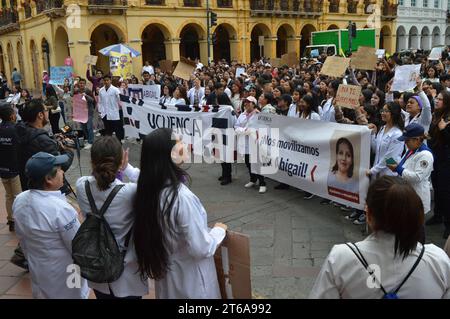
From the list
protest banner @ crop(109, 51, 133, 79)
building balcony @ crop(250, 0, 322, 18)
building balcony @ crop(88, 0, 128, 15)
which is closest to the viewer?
protest banner @ crop(109, 51, 133, 79)

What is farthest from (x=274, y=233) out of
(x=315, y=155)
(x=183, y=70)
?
(x=183, y=70)

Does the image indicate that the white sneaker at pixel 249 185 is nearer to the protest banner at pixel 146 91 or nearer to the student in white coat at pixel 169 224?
the protest banner at pixel 146 91

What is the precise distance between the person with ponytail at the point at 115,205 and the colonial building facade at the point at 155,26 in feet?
78.7

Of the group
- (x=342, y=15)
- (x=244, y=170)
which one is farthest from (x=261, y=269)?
(x=342, y=15)

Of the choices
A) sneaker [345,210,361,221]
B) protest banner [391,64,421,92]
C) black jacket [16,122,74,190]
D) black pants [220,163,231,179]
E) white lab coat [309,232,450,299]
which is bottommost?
sneaker [345,210,361,221]

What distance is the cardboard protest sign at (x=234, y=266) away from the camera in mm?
2623

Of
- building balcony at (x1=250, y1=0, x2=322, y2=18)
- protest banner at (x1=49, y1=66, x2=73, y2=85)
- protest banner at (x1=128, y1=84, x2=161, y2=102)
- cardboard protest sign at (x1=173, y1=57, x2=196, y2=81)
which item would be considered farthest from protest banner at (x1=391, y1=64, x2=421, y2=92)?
building balcony at (x1=250, y1=0, x2=322, y2=18)

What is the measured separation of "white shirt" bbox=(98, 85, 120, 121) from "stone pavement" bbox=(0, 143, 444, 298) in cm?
339

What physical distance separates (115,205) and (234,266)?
812 millimetres

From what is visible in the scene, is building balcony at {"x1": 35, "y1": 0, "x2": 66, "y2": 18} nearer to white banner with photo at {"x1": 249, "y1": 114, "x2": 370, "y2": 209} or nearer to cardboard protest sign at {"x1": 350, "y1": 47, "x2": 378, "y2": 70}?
A: cardboard protest sign at {"x1": 350, "y1": 47, "x2": 378, "y2": 70}

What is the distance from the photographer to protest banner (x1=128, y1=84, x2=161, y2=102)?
34.9 ft

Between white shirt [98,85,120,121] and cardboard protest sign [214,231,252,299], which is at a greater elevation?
white shirt [98,85,120,121]
